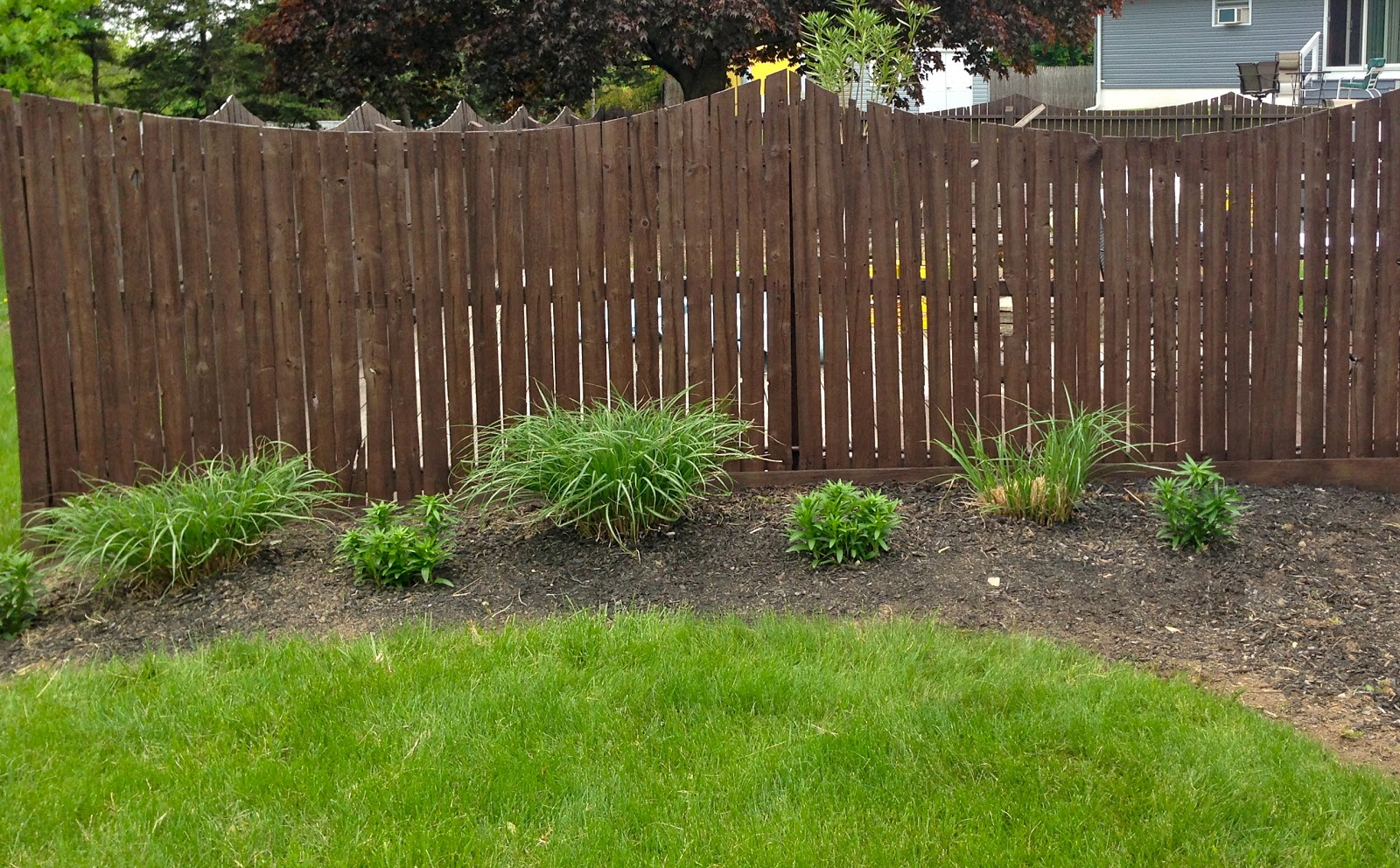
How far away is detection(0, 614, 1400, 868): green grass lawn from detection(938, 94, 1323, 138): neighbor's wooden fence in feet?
44.4

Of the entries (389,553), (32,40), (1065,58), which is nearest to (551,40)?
(32,40)

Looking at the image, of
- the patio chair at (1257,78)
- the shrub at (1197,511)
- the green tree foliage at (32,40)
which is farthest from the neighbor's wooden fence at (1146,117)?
the shrub at (1197,511)

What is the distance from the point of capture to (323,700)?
392 cm

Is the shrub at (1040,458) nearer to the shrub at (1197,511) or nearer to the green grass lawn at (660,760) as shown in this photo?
the shrub at (1197,511)

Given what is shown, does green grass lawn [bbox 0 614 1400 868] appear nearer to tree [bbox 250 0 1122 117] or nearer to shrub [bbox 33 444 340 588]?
shrub [bbox 33 444 340 588]

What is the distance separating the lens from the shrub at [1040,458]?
17.9ft

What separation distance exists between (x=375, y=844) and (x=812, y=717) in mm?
1231

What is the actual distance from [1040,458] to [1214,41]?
92.0ft

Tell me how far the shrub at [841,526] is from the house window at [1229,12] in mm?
28612

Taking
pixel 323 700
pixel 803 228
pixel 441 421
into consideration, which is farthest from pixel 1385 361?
pixel 323 700

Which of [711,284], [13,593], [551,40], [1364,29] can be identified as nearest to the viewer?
[13,593]

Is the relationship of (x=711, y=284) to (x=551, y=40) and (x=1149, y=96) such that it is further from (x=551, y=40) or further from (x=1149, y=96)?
(x=1149, y=96)

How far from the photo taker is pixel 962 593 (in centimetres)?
483

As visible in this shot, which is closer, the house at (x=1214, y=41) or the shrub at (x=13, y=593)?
the shrub at (x=13, y=593)
